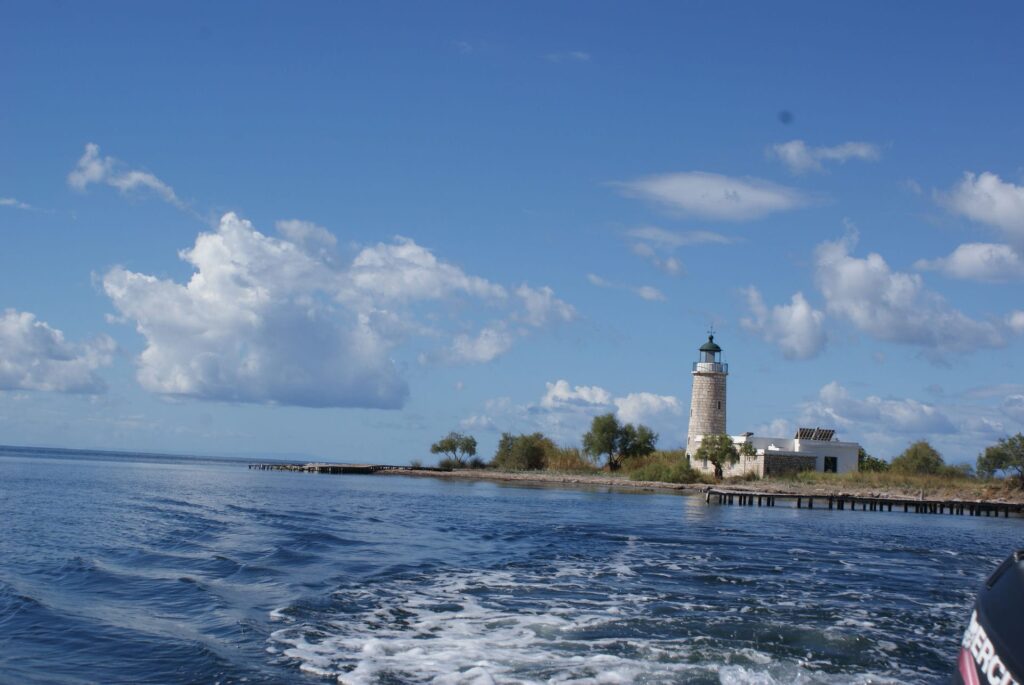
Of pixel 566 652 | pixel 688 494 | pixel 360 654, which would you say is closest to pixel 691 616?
pixel 566 652

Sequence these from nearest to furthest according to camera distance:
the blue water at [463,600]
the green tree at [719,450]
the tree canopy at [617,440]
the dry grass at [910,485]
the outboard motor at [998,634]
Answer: the outboard motor at [998,634], the blue water at [463,600], the dry grass at [910,485], the green tree at [719,450], the tree canopy at [617,440]

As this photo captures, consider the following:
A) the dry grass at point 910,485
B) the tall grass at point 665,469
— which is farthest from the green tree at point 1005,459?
the tall grass at point 665,469

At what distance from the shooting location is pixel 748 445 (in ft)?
245

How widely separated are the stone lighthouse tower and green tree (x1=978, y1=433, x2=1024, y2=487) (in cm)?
1935

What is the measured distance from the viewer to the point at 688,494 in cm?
6775

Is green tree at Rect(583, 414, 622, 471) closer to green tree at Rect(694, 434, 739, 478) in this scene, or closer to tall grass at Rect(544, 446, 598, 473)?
tall grass at Rect(544, 446, 598, 473)

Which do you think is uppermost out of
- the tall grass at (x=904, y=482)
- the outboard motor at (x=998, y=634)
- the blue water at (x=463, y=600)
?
the tall grass at (x=904, y=482)

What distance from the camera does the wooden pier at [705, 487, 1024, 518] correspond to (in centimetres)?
5641

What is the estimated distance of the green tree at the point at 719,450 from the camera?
73.5 m

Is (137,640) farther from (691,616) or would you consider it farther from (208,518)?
(208,518)

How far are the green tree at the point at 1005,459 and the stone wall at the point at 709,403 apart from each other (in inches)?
765

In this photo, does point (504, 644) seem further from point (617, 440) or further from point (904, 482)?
point (617, 440)

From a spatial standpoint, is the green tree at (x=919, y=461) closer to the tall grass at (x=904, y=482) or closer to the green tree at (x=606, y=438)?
the tall grass at (x=904, y=482)

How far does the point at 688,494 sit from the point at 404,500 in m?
24.0
